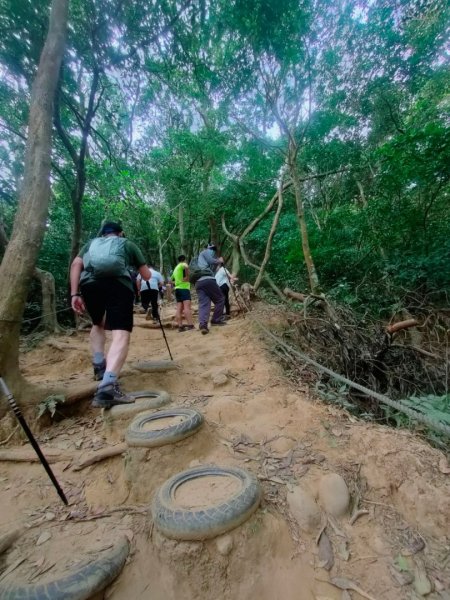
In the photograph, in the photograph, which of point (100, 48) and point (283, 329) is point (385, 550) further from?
point (100, 48)

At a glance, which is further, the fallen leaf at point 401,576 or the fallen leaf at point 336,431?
the fallen leaf at point 336,431

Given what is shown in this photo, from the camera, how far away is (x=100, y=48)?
5.47 meters

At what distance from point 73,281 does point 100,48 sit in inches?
210

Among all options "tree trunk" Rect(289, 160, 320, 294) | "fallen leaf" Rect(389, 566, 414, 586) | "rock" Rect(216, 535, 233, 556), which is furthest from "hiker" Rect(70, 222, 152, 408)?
"tree trunk" Rect(289, 160, 320, 294)

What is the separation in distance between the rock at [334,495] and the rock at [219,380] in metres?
1.67

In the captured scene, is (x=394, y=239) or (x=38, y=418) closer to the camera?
(x=38, y=418)

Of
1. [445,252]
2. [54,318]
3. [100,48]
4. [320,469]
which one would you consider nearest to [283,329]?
[320,469]

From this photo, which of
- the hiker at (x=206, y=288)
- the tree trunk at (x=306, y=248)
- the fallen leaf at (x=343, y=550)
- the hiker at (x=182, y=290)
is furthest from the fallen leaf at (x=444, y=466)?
the hiker at (x=182, y=290)

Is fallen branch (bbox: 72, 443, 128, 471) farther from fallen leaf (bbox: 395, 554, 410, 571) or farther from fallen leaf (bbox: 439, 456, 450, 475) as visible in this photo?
fallen leaf (bbox: 439, 456, 450, 475)

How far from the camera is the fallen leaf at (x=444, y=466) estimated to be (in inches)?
76.2

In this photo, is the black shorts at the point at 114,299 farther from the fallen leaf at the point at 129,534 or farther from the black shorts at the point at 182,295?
A: the black shorts at the point at 182,295

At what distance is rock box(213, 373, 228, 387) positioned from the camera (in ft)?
11.2

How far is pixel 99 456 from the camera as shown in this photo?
84.6 inches

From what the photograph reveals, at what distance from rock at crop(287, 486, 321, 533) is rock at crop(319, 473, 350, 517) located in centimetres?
8
